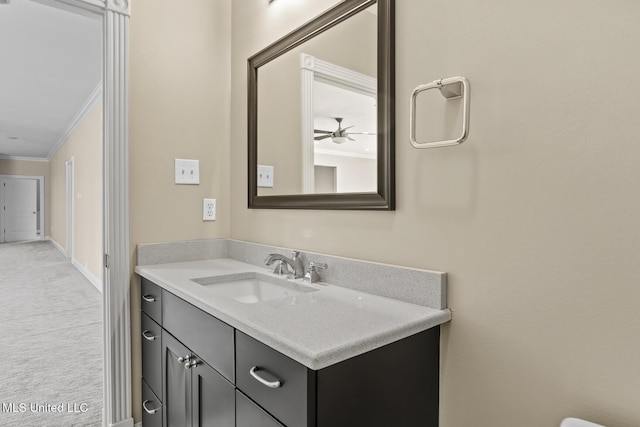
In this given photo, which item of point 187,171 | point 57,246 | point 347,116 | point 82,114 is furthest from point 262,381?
point 57,246

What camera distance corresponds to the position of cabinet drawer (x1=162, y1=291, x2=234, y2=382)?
1109 millimetres

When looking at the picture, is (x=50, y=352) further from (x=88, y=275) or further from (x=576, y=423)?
(x=576, y=423)

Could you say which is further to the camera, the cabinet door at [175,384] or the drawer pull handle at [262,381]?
the cabinet door at [175,384]

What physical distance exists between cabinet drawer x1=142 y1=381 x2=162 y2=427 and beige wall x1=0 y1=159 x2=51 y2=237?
11068mm

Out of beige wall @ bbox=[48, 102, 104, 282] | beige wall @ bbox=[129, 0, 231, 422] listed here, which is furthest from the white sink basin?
beige wall @ bbox=[48, 102, 104, 282]

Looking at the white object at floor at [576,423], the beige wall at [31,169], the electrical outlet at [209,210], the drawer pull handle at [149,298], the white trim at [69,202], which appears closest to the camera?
the white object at floor at [576,423]

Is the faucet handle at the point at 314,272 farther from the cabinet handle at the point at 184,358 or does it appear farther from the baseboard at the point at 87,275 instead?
the baseboard at the point at 87,275

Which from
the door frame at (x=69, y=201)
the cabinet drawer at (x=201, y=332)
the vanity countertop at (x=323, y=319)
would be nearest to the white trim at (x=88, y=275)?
the door frame at (x=69, y=201)

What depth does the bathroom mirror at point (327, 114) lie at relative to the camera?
1.27m

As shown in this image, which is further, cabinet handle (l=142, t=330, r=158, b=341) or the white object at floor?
cabinet handle (l=142, t=330, r=158, b=341)

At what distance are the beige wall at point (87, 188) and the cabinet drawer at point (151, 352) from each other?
3107 mm

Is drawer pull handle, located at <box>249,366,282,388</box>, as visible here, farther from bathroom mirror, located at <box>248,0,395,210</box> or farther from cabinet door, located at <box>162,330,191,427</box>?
bathroom mirror, located at <box>248,0,395,210</box>

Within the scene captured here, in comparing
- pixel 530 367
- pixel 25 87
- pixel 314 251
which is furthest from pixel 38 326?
pixel 530 367

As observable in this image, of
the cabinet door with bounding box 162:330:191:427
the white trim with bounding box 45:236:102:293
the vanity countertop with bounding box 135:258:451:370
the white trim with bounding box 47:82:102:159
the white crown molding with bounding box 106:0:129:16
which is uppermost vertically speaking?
the white trim with bounding box 47:82:102:159
